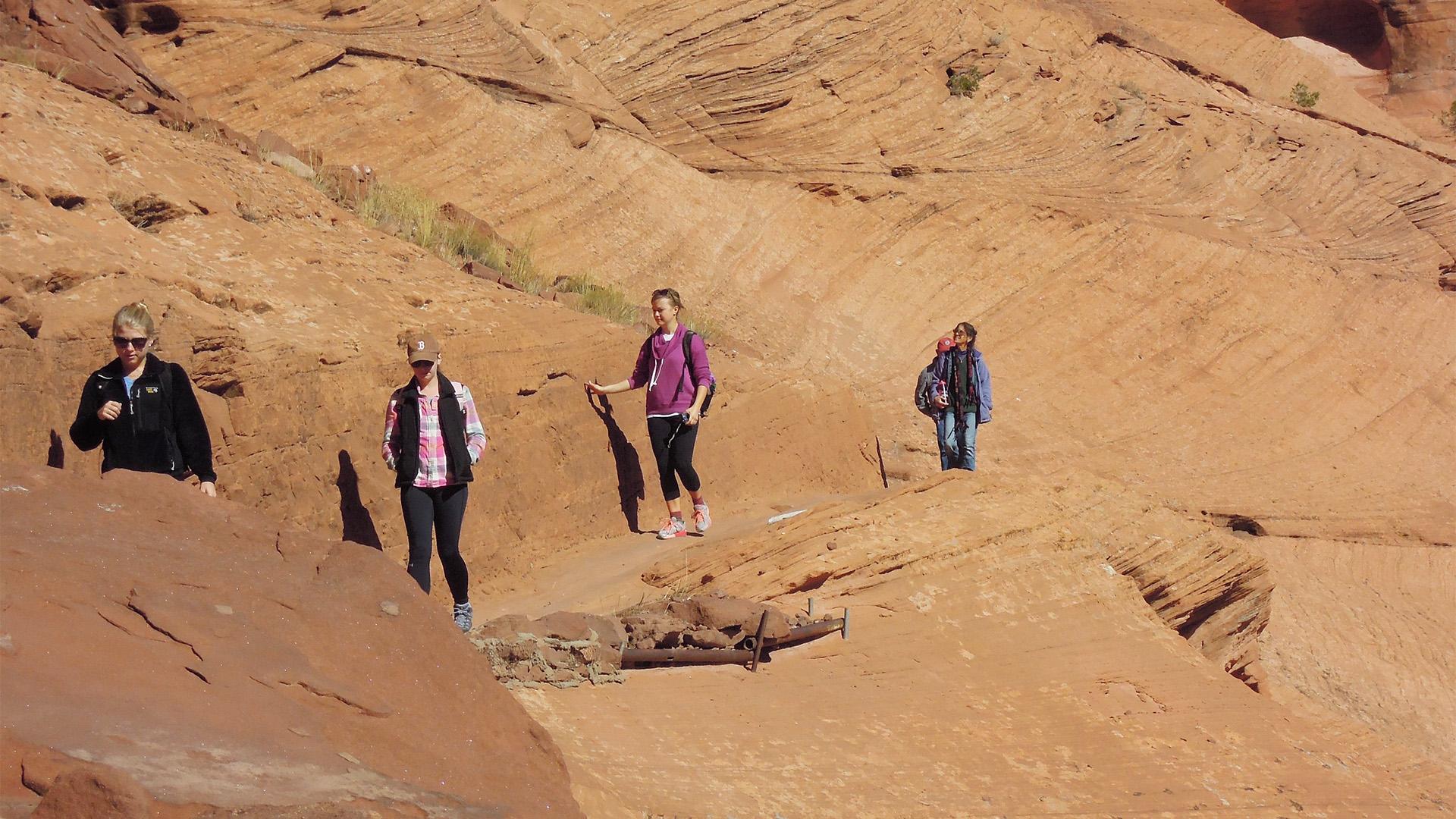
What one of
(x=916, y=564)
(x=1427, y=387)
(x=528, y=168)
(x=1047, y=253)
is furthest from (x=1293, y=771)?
(x=1427, y=387)

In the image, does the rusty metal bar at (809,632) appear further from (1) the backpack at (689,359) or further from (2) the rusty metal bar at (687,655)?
(1) the backpack at (689,359)

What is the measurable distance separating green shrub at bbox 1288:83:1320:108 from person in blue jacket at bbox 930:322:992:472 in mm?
12018

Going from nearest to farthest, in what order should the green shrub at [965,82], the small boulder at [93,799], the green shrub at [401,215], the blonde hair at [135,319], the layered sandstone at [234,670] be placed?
the small boulder at [93,799] < the layered sandstone at [234,670] < the blonde hair at [135,319] < the green shrub at [401,215] < the green shrub at [965,82]

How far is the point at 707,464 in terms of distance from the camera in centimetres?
970

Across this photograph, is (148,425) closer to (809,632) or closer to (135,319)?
(135,319)

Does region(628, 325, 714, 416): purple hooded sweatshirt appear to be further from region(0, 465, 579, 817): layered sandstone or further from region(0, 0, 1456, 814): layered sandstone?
region(0, 465, 579, 817): layered sandstone

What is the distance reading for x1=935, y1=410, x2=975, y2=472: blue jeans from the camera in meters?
10.1

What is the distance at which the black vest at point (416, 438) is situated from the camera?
6.35 m

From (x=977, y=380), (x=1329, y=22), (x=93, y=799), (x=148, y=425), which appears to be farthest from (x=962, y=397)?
(x=1329, y=22)

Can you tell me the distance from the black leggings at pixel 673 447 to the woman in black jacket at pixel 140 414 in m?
3.26

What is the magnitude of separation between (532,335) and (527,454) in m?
0.80

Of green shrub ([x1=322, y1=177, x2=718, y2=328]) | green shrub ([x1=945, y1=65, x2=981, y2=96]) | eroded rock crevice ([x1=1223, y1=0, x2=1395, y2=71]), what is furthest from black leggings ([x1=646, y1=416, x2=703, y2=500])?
eroded rock crevice ([x1=1223, y1=0, x2=1395, y2=71])

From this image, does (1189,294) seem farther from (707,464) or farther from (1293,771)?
(1293,771)

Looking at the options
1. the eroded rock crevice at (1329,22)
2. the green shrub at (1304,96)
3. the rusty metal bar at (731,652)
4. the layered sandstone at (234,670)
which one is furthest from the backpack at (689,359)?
the eroded rock crevice at (1329,22)
